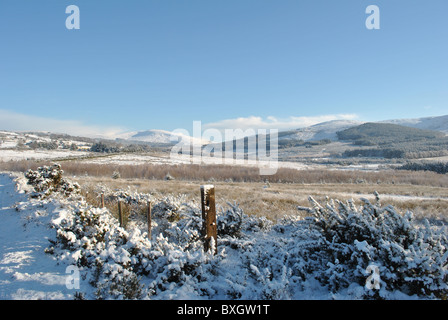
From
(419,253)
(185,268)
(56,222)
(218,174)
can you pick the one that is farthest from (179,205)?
(218,174)

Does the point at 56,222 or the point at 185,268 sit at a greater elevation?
the point at 56,222

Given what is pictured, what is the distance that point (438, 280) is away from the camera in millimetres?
2959

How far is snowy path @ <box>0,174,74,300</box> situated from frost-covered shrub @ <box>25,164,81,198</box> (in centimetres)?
239

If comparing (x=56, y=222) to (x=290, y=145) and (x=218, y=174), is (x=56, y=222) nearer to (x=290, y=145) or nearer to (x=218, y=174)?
(x=218, y=174)

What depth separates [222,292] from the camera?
3482 millimetres

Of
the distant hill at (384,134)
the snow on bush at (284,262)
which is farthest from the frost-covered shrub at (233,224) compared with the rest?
the distant hill at (384,134)

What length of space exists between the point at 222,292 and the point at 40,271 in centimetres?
284

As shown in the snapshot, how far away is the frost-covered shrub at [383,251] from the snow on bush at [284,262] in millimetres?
11

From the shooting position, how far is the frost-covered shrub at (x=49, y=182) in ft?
28.6

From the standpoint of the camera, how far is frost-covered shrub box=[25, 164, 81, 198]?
870 cm

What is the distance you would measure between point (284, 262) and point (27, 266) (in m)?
4.13

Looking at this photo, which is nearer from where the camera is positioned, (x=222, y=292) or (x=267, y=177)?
(x=222, y=292)
